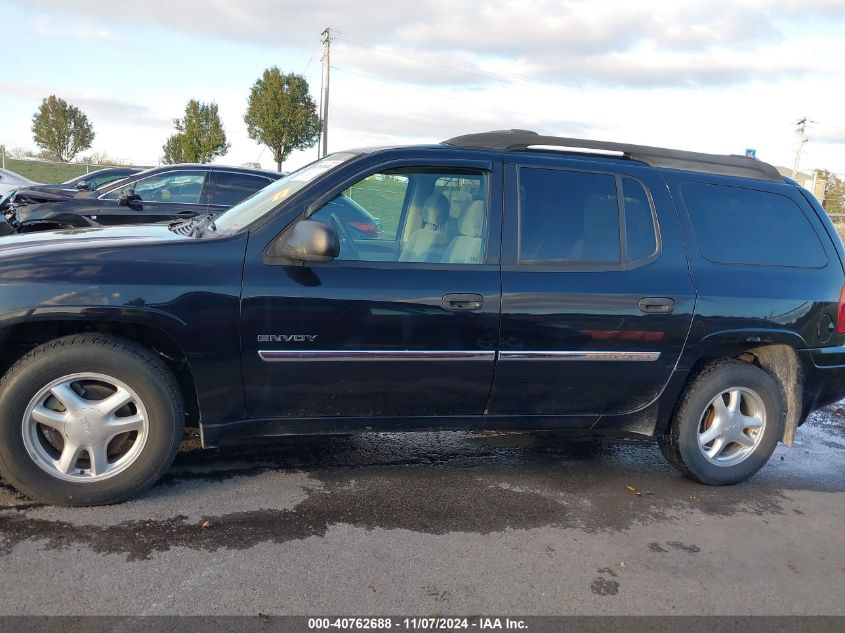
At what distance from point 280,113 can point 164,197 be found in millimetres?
28061

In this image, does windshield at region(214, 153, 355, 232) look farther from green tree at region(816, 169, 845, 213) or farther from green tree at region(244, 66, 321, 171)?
green tree at region(244, 66, 321, 171)

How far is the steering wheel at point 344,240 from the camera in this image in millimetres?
3510

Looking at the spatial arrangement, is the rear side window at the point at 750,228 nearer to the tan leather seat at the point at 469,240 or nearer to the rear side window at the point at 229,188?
the tan leather seat at the point at 469,240

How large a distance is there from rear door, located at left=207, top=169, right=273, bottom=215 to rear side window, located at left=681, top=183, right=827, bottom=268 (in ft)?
20.5

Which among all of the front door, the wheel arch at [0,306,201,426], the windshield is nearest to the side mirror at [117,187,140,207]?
the windshield

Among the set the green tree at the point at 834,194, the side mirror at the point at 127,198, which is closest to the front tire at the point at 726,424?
the side mirror at the point at 127,198

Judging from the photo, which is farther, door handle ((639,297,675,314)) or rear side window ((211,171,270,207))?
rear side window ((211,171,270,207))

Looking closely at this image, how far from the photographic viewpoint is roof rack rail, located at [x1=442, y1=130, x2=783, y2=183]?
3.89m

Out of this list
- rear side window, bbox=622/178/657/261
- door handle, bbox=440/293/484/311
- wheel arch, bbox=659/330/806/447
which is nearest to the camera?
door handle, bbox=440/293/484/311

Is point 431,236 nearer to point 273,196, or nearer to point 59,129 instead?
point 273,196

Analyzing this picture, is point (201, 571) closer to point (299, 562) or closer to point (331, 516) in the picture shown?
point (299, 562)

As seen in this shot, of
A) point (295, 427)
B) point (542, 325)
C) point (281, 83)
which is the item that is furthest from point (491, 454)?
point (281, 83)

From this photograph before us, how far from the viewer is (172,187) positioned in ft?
29.5

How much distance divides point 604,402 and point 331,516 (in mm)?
1642
